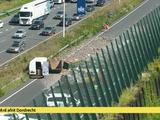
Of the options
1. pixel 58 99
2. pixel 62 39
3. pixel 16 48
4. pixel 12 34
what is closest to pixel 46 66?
pixel 16 48

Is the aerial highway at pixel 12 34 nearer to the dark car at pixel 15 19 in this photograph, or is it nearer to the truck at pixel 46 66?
the dark car at pixel 15 19

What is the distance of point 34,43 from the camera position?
4862cm

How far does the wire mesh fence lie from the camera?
46.4 ft

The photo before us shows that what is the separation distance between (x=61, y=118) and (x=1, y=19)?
50772 millimetres

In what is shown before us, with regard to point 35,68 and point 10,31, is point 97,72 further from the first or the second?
point 10,31

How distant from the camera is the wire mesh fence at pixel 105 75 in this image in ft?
46.4

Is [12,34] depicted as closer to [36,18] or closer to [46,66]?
[36,18]

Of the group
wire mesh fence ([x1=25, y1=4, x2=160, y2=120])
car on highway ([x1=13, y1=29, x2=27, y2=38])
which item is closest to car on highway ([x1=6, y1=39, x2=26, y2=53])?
car on highway ([x1=13, y1=29, x2=27, y2=38])

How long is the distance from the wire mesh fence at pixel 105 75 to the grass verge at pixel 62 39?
1281cm

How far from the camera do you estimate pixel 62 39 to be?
156ft

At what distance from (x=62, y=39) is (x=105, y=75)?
1178 inches

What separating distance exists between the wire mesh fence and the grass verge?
1281 centimetres

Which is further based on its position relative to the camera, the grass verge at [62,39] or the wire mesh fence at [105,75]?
the grass verge at [62,39]

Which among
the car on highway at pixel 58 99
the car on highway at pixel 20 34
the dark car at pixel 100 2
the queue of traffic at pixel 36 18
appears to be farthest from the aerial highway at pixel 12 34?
the car on highway at pixel 58 99
